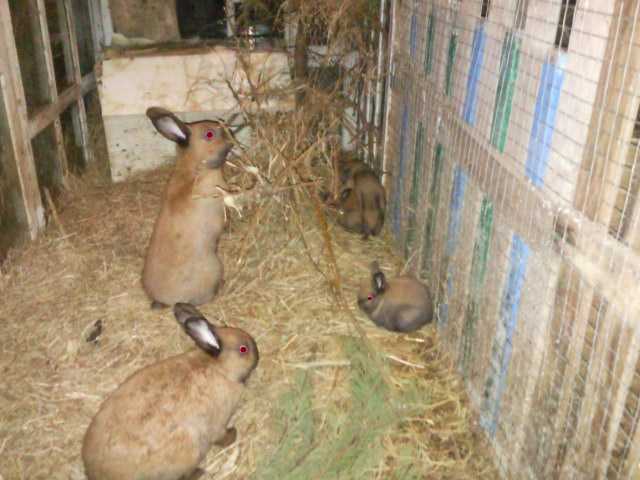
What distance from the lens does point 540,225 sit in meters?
2.34

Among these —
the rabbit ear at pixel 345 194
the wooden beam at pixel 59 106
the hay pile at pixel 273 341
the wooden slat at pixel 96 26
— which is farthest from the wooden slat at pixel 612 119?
the wooden slat at pixel 96 26

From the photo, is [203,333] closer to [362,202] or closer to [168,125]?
[168,125]

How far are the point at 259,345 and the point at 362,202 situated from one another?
1.64 meters

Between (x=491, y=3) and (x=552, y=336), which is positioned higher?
(x=491, y=3)

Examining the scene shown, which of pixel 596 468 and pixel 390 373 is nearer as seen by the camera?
pixel 596 468

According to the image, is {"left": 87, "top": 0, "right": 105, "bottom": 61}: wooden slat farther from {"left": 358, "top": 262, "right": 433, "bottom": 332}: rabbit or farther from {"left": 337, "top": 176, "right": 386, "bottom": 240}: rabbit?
{"left": 358, "top": 262, "right": 433, "bottom": 332}: rabbit

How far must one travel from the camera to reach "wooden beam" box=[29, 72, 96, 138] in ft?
16.5

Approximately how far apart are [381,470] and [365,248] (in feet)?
7.63

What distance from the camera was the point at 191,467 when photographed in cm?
282

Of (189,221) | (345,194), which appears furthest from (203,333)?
(345,194)

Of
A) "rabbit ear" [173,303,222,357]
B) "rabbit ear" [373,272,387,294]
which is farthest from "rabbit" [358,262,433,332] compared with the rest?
"rabbit ear" [173,303,222,357]

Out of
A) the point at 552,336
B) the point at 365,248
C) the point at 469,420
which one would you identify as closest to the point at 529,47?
the point at 552,336

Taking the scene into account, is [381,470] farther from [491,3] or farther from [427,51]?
[427,51]

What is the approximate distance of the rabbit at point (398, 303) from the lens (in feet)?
12.6
